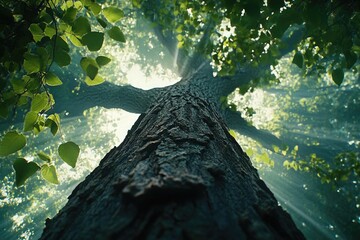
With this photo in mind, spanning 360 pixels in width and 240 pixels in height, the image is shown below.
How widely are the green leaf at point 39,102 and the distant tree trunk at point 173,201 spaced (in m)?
0.51

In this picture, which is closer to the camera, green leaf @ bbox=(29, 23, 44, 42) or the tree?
the tree

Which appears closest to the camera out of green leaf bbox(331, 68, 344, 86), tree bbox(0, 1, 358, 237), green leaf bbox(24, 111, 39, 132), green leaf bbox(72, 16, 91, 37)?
tree bbox(0, 1, 358, 237)

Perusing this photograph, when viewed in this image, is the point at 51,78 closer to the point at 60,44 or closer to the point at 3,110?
the point at 60,44

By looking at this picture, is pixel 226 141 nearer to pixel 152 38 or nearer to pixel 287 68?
pixel 152 38

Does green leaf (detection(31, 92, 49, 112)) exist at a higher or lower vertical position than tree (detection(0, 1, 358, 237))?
lower

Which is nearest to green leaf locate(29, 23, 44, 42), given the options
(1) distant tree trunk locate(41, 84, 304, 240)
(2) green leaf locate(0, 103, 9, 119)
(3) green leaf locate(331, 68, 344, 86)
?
(2) green leaf locate(0, 103, 9, 119)

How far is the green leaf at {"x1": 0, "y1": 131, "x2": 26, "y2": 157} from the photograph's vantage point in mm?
1167

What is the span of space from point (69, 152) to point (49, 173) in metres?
0.21

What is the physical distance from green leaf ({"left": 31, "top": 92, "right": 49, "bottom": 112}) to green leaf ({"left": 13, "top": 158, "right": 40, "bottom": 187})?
0.32 m

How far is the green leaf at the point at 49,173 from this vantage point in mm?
1255

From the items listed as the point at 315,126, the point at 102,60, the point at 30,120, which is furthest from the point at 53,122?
the point at 315,126

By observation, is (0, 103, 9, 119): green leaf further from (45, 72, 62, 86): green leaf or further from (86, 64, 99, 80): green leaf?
(86, 64, 99, 80): green leaf

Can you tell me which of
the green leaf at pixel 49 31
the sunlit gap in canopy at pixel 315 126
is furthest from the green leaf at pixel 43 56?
the sunlit gap in canopy at pixel 315 126

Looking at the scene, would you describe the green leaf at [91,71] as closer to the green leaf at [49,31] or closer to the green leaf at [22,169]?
the green leaf at [49,31]
